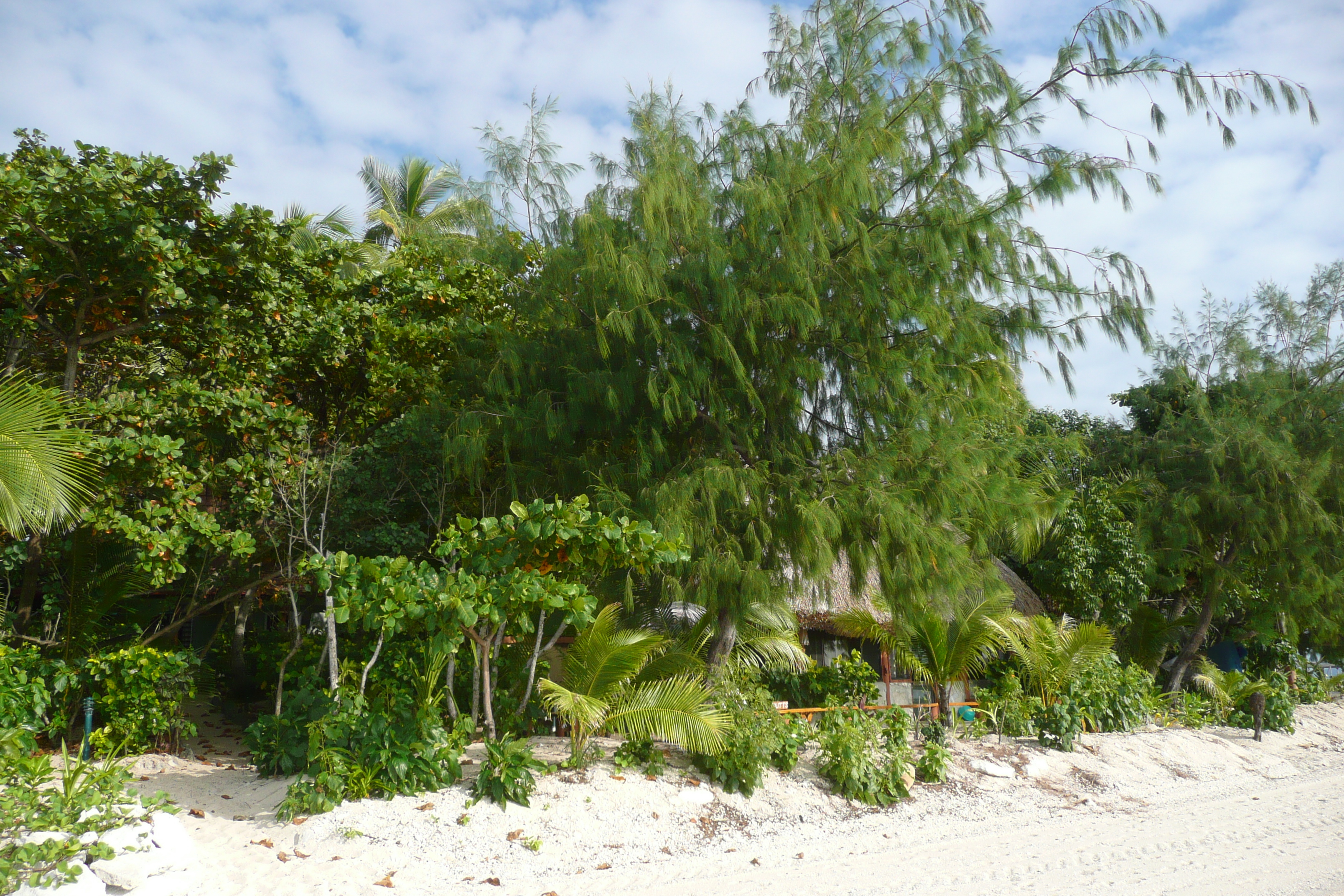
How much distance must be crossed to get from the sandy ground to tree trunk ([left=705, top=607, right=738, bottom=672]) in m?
1.29

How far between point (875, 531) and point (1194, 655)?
37.0 ft

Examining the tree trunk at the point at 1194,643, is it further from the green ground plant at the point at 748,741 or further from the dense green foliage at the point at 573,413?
the green ground plant at the point at 748,741

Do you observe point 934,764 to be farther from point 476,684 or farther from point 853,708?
point 476,684

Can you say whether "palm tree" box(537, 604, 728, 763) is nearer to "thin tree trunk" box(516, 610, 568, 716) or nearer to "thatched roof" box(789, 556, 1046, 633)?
"thin tree trunk" box(516, 610, 568, 716)

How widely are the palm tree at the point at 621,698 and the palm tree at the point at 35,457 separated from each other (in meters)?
3.62

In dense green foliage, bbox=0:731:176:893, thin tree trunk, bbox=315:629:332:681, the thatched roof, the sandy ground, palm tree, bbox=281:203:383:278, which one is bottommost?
the sandy ground

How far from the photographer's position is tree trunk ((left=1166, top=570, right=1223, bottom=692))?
15.0 metres

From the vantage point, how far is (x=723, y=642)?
877 centimetres

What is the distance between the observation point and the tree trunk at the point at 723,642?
8.72 metres

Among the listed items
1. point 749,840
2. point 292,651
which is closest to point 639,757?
point 749,840

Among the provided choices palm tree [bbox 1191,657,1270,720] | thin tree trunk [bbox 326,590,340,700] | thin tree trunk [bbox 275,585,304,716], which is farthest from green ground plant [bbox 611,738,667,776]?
palm tree [bbox 1191,657,1270,720]

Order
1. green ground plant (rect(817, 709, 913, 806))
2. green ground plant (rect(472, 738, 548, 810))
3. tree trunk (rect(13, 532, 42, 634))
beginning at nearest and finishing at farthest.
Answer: green ground plant (rect(472, 738, 548, 810)) < green ground plant (rect(817, 709, 913, 806)) < tree trunk (rect(13, 532, 42, 634))

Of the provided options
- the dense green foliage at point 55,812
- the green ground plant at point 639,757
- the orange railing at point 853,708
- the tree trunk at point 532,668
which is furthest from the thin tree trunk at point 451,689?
the orange railing at point 853,708

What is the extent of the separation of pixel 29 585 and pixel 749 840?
6.58 meters
